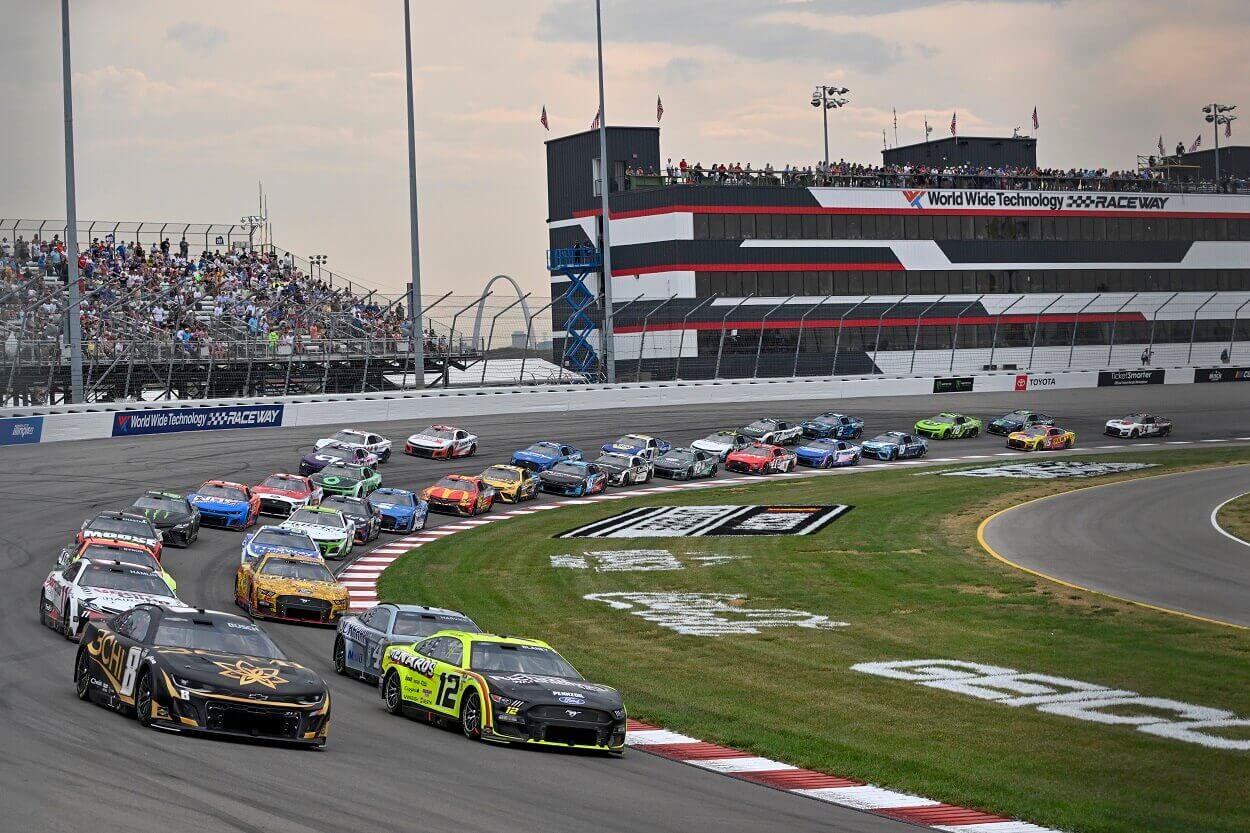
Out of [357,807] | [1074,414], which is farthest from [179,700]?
[1074,414]

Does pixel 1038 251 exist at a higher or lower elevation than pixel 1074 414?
higher

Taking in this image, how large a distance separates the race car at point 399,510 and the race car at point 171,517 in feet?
16.6

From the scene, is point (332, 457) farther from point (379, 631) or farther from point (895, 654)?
point (379, 631)

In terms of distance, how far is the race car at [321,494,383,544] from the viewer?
111 feet

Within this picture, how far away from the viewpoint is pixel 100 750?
42.9 ft

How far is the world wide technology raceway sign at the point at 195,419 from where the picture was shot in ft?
153

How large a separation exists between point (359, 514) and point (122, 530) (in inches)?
290

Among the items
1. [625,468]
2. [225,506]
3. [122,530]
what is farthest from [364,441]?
[122,530]

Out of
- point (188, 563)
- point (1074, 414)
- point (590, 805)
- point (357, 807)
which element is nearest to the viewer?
point (357, 807)

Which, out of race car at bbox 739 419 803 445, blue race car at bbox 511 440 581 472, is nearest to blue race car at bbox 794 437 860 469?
race car at bbox 739 419 803 445

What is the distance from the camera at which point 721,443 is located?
53.0 metres

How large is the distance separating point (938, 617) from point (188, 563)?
14.0 meters

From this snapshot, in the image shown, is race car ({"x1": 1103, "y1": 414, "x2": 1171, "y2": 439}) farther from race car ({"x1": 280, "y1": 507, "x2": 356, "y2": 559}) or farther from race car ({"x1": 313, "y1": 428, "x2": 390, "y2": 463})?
race car ({"x1": 280, "y1": 507, "x2": 356, "y2": 559})

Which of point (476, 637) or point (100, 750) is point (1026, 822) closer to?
point (476, 637)
